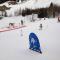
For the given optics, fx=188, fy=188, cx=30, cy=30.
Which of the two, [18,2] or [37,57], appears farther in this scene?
[18,2]

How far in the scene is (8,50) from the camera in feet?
4.30

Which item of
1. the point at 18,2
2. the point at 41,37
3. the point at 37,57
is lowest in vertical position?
the point at 37,57

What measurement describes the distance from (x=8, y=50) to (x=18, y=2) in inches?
13.8

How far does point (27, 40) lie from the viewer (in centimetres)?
129

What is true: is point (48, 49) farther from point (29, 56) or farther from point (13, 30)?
point (13, 30)

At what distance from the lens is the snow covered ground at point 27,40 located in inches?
49.3

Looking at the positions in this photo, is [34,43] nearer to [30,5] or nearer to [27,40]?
[27,40]

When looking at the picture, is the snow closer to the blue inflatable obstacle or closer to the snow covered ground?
the snow covered ground

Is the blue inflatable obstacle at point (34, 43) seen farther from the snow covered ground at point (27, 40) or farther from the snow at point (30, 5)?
the snow at point (30, 5)

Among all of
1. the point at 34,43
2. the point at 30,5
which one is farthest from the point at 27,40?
the point at 30,5

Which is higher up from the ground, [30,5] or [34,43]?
[30,5]

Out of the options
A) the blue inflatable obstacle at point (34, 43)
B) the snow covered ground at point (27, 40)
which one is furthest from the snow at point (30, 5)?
the blue inflatable obstacle at point (34, 43)

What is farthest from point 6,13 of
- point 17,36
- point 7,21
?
point 17,36

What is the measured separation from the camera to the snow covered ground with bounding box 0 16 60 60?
4.11 ft
